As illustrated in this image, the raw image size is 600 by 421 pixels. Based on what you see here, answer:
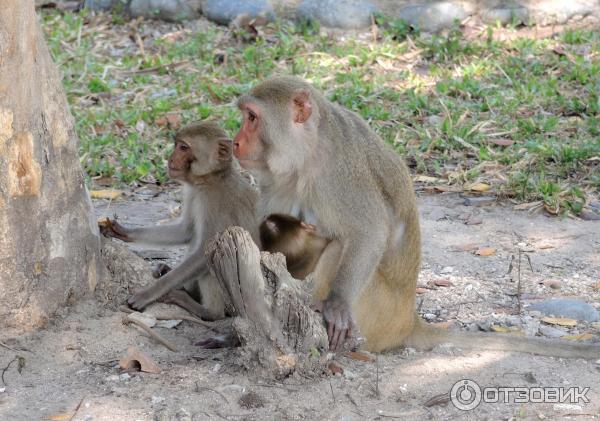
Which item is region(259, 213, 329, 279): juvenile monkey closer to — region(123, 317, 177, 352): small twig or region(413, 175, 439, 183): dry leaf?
region(123, 317, 177, 352): small twig

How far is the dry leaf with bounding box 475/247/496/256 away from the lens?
577cm

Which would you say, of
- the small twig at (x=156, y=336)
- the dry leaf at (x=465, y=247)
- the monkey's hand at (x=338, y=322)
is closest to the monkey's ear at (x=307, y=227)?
the monkey's hand at (x=338, y=322)

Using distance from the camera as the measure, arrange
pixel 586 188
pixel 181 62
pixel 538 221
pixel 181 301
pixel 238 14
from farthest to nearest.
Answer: pixel 238 14 < pixel 181 62 < pixel 586 188 < pixel 538 221 < pixel 181 301

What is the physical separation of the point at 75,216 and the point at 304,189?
3.39 ft

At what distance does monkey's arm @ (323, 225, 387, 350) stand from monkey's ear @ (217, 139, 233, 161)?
103cm

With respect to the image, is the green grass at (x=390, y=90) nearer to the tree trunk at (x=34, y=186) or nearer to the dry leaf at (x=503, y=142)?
the dry leaf at (x=503, y=142)

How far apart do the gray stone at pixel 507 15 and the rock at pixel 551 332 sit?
525 centimetres

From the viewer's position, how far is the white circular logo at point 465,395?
384 centimetres

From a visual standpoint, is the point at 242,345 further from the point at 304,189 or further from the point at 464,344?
the point at 464,344

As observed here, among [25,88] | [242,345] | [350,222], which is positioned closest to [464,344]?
[350,222]

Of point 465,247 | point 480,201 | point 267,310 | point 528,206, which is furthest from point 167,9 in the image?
point 267,310

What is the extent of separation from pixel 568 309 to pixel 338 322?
1.46 m

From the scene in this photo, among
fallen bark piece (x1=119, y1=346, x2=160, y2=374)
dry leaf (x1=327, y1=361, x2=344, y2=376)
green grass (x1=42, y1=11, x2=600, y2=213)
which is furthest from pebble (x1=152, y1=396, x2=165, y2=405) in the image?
green grass (x1=42, y1=11, x2=600, y2=213)

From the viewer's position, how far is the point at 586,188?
21.9 feet
